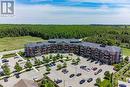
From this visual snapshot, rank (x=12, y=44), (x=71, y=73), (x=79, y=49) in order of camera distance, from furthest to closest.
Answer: (x=12, y=44)
(x=79, y=49)
(x=71, y=73)

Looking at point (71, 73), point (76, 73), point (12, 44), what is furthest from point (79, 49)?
point (12, 44)

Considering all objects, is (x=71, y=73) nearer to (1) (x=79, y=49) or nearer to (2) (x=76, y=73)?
(2) (x=76, y=73)

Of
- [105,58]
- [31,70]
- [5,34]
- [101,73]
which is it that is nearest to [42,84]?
[31,70]

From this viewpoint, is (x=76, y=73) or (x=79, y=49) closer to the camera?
(x=76, y=73)

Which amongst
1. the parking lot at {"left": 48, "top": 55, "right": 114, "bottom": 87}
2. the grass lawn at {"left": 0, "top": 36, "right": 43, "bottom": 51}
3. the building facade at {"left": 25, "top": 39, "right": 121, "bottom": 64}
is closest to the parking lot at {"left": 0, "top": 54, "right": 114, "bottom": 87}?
the parking lot at {"left": 48, "top": 55, "right": 114, "bottom": 87}

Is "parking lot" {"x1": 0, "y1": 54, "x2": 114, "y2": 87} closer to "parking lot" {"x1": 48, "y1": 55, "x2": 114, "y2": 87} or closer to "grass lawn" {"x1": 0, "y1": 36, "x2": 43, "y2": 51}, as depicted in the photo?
"parking lot" {"x1": 48, "y1": 55, "x2": 114, "y2": 87}

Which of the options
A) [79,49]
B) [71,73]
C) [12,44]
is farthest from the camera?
[12,44]

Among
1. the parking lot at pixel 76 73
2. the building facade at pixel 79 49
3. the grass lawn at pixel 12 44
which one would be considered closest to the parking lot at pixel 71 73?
the parking lot at pixel 76 73

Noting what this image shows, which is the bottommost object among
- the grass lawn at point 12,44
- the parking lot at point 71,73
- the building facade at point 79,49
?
the parking lot at point 71,73

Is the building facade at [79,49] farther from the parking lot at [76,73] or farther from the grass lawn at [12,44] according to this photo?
the grass lawn at [12,44]
